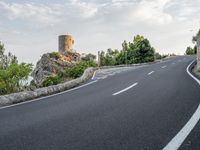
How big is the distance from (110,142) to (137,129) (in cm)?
94

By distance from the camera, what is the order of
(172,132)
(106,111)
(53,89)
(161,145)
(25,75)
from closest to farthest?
(161,145), (172,132), (106,111), (53,89), (25,75)

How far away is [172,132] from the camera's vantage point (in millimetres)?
5398

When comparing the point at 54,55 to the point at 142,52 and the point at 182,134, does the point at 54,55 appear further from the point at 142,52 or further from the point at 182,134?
the point at 182,134

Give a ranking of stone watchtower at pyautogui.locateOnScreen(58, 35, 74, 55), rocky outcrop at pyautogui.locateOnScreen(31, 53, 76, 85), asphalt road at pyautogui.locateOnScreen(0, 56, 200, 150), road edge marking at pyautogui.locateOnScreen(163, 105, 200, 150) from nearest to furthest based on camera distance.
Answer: road edge marking at pyautogui.locateOnScreen(163, 105, 200, 150) → asphalt road at pyautogui.locateOnScreen(0, 56, 200, 150) → rocky outcrop at pyautogui.locateOnScreen(31, 53, 76, 85) → stone watchtower at pyautogui.locateOnScreen(58, 35, 74, 55)

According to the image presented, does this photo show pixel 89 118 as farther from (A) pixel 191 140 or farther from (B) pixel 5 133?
(A) pixel 191 140

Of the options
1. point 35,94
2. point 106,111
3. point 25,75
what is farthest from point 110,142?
point 25,75

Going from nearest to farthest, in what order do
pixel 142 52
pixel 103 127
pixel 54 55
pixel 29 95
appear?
pixel 103 127, pixel 29 95, pixel 54 55, pixel 142 52

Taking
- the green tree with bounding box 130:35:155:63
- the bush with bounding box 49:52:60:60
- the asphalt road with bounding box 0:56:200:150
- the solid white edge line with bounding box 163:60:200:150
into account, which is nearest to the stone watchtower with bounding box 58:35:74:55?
the green tree with bounding box 130:35:155:63

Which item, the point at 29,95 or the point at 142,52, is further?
the point at 142,52

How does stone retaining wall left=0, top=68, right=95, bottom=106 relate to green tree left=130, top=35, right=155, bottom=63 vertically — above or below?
below

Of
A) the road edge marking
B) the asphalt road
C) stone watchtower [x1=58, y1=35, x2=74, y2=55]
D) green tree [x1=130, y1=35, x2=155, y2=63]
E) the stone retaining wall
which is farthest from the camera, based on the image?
stone watchtower [x1=58, y1=35, x2=74, y2=55]

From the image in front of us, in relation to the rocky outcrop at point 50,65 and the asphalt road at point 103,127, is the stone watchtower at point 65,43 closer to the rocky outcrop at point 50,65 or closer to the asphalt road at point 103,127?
the rocky outcrop at point 50,65

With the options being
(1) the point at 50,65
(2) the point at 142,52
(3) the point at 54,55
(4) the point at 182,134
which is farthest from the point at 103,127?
(2) the point at 142,52

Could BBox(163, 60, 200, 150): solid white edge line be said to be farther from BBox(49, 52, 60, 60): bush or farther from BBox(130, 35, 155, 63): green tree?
BBox(130, 35, 155, 63): green tree
